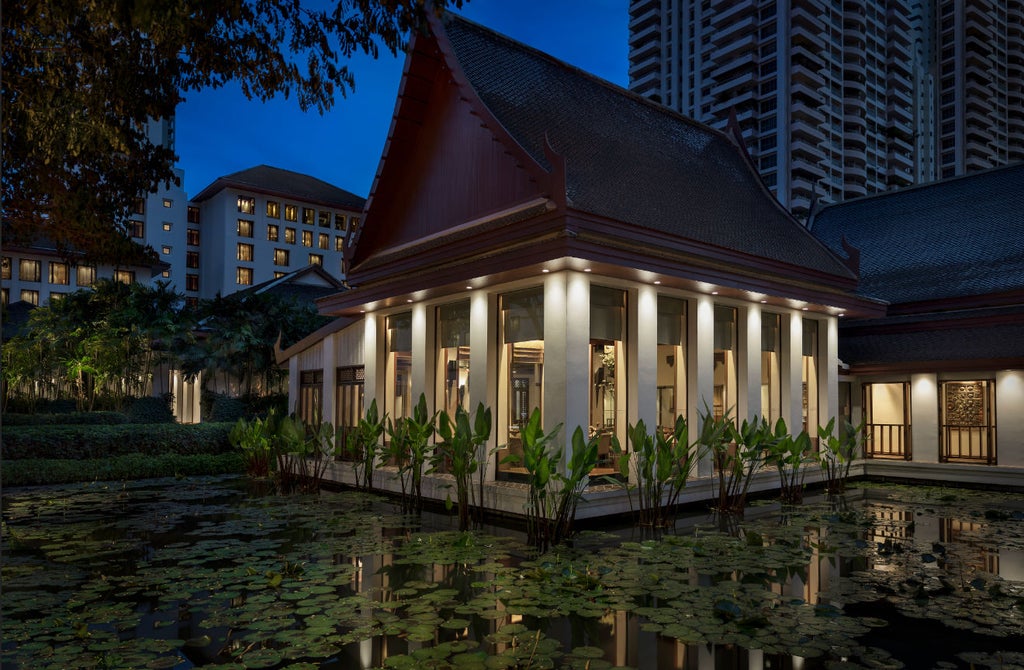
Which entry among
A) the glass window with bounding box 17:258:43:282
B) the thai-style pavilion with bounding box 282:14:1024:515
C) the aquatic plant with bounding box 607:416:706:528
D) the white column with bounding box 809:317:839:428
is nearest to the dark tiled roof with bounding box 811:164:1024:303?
the thai-style pavilion with bounding box 282:14:1024:515

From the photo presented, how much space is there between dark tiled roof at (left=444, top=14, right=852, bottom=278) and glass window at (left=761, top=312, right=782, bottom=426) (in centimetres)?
134

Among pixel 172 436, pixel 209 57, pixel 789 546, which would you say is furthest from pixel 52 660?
pixel 172 436

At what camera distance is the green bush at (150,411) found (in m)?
26.6

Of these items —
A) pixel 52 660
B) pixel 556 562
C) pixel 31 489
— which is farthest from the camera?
pixel 31 489

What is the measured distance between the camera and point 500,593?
23.9 feet

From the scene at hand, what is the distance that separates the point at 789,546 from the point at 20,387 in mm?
32434

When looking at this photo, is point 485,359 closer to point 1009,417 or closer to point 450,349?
point 450,349

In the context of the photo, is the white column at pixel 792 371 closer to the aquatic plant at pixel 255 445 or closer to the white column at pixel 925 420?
the white column at pixel 925 420

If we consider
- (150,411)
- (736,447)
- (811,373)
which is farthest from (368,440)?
(150,411)

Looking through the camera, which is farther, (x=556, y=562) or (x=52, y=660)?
(x=556, y=562)

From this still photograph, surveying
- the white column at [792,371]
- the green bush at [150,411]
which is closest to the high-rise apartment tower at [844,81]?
the white column at [792,371]

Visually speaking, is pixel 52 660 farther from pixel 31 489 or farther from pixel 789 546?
pixel 31 489

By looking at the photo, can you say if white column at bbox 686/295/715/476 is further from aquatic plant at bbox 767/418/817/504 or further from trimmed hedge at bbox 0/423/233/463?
trimmed hedge at bbox 0/423/233/463

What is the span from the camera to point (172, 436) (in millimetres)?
19344
